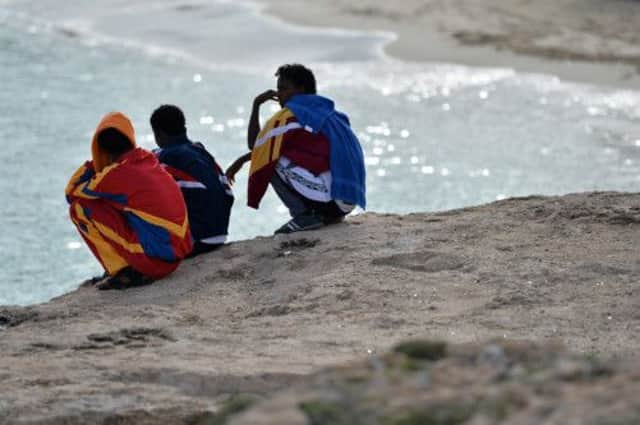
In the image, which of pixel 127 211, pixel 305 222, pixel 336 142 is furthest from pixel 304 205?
pixel 127 211

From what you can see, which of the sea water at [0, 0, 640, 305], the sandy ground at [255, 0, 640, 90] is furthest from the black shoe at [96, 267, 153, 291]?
the sandy ground at [255, 0, 640, 90]

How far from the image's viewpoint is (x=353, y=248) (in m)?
7.18

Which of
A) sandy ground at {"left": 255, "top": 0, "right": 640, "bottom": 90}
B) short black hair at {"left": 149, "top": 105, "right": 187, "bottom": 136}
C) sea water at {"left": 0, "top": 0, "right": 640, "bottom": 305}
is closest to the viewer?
short black hair at {"left": 149, "top": 105, "right": 187, "bottom": 136}

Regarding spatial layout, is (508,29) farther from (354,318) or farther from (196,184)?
(354,318)

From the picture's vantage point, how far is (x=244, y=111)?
13.8 metres

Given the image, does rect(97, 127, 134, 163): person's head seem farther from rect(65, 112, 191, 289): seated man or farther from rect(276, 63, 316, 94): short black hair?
rect(276, 63, 316, 94): short black hair

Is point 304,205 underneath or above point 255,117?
underneath

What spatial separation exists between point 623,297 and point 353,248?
146cm

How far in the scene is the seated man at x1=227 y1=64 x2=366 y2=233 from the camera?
7.79 m

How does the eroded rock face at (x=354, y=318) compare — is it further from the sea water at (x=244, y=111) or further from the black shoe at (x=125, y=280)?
the sea water at (x=244, y=111)

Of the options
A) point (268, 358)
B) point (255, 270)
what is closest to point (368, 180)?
point (255, 270)

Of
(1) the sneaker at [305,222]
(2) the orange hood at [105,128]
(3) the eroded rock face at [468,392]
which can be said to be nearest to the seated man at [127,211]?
(2) the orange hood at [105,128]

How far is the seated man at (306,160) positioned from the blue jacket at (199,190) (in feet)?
0.91

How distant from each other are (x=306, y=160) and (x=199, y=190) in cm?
60
